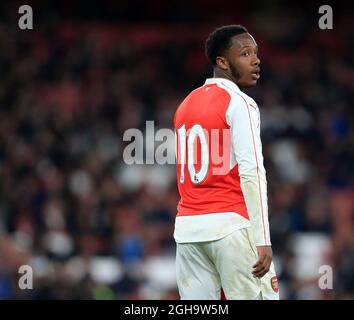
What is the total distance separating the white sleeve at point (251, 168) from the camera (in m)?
4.51

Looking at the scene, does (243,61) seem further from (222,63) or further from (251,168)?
(251,168)

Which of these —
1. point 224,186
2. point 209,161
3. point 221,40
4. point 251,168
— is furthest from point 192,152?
point 221,40

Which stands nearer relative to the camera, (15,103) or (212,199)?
(212,199)

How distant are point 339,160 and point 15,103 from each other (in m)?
4.17

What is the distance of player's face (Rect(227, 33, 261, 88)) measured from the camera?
479 cm

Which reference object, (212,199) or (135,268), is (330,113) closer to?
(135,268)

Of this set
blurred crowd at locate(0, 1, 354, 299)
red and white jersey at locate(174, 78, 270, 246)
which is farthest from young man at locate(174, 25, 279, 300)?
blurred crowd at locate(0, 1, 354, 299)

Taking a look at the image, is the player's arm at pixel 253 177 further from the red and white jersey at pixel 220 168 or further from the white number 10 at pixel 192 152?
the white number 10 at pixel 192 152

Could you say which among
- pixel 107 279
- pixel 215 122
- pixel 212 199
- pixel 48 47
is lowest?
pixel 107 279

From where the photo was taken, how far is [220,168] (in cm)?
467

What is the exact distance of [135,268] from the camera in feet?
32.1

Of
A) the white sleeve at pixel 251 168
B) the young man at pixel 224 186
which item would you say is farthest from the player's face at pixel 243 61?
the white sleeve at pixel 251 168

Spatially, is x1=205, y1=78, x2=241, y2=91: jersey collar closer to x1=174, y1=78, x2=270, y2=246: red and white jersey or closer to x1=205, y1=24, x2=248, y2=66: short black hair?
x1=174, y1=78, x2=270, y2=246: red and white jersey
